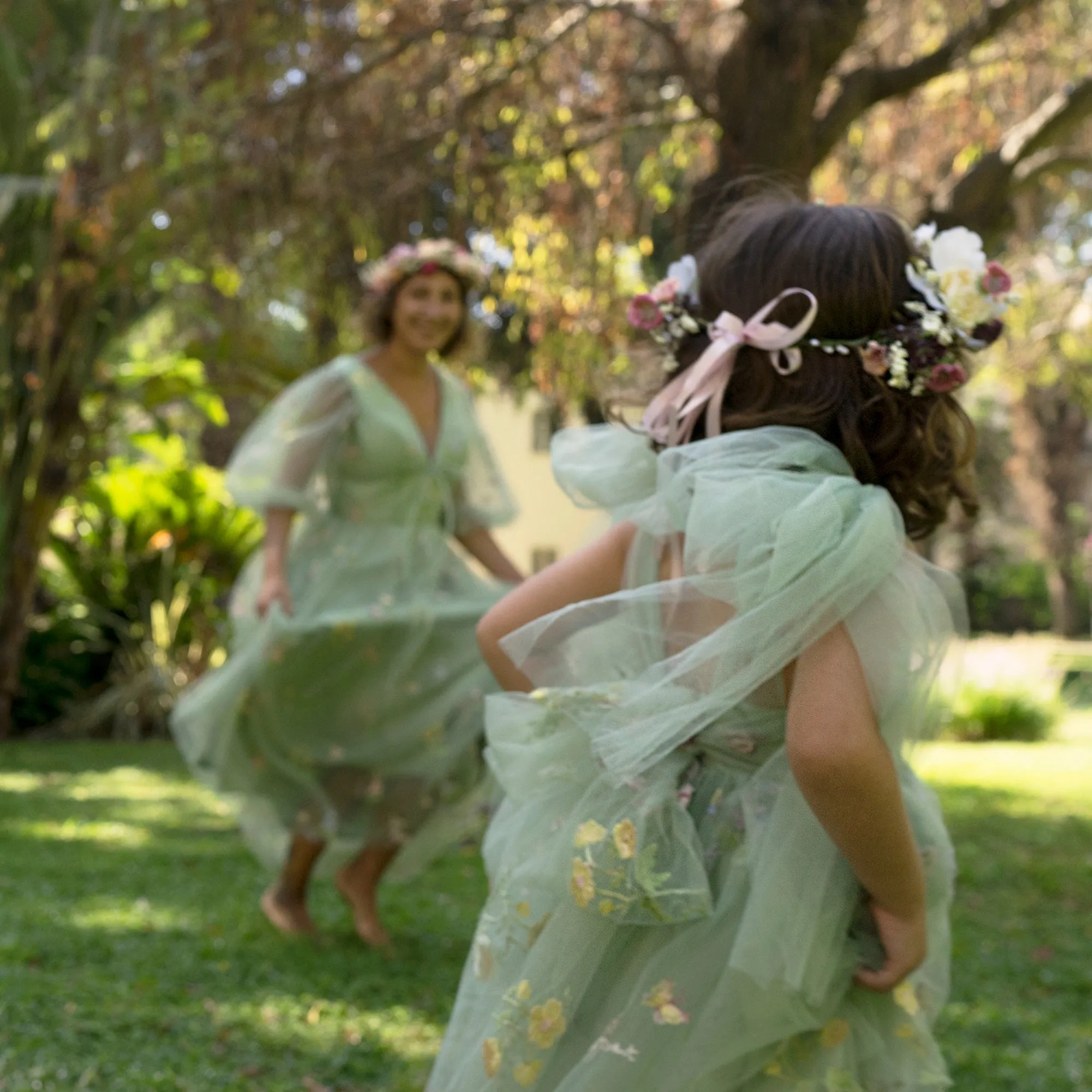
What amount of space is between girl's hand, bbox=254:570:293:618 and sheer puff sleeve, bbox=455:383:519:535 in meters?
0.63

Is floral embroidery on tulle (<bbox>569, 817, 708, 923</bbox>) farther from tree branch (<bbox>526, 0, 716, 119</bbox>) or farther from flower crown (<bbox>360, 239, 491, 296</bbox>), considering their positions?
tree branch (<bbox>526, 0, 716, 119</bbox>)

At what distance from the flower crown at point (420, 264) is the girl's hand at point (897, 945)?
9.83 feet

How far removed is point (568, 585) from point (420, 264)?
2.62 m

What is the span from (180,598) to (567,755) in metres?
7.98

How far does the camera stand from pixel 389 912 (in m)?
4.49

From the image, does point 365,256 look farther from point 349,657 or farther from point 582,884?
point 582,884

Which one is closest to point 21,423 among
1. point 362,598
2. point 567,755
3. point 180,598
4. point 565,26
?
point 180,598

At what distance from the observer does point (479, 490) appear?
435cm

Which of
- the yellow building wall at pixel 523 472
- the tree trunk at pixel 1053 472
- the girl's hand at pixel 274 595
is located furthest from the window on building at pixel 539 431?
the girl's hand at pixel 274 595

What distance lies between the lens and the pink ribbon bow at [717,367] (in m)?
1.75

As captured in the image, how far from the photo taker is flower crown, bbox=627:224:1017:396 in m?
1.76

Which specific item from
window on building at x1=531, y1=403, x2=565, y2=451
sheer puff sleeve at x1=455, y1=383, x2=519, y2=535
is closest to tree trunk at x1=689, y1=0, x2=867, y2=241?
sheer puff sleeve at x1=455, y1=383, x2=519, y2=535

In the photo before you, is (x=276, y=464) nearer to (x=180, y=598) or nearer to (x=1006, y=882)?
(x=1006, y=882)

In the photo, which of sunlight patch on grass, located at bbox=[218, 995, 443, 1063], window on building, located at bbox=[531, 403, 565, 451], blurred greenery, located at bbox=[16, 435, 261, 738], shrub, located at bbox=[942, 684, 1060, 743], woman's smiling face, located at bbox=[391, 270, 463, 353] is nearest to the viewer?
sunlight patch on grass, located at bbox=[218, 995, 443, 1063]
